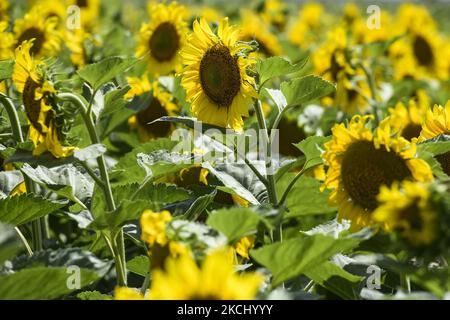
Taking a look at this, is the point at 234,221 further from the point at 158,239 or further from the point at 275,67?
the point at 275,67

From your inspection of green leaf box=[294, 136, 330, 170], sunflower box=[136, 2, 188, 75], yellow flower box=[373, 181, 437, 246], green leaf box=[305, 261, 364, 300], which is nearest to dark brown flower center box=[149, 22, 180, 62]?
sunflower box=[136, 2, 188, 75]

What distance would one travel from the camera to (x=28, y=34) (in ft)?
Result: 11.5

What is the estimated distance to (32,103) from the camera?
183 centimetres

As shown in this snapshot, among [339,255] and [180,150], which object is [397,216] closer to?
[339,255]

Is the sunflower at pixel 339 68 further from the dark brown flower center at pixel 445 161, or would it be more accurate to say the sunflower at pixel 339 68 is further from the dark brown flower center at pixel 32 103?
the dark brown flower center at pixel 32 103

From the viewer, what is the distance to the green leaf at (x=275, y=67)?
1.97 meters

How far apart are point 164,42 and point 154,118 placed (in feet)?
2.15

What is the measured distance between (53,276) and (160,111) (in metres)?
1.75

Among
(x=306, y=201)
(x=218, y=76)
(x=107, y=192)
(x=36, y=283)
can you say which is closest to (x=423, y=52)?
(x=306, y=201)

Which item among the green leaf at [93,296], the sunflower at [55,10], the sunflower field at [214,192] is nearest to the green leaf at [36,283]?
the sunflower field at [214,192]

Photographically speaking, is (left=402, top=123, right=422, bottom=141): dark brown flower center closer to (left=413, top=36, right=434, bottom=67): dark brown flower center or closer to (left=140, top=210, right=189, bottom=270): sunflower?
(left=140, top=210, right=189, bottom=270): sunflower

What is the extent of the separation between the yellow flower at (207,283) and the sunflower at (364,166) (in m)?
0.56

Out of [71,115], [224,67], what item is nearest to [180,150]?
[224,67]

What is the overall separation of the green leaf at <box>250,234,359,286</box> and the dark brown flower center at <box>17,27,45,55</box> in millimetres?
2246
